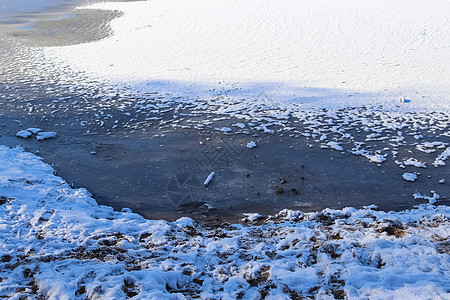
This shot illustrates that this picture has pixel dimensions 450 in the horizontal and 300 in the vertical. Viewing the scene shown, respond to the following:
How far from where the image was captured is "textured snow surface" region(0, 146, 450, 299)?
467cm

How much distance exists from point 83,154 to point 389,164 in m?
7.33

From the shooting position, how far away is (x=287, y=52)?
56.2 ft

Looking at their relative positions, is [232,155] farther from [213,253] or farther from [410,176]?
[410,176]

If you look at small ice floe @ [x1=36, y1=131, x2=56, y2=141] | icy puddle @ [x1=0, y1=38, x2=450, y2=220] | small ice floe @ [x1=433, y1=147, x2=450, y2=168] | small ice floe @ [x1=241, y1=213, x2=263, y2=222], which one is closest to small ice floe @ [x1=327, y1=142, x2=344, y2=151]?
icy puddle @ [x1=0, y1=38, x2=450, y2=220]

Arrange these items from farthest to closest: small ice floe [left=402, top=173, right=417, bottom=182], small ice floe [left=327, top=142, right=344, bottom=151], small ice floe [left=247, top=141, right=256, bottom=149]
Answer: small ice floe [left=247, top=141, right=256, bottom=149], small ice floe [left=327, top=142, right=344, bottom=151], small ice floe [left=402, top=173, right=417, bottom=182]

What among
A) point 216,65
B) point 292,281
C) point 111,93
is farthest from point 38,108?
point 292,281

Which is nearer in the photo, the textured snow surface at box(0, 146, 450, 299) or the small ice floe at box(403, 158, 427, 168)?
the textured snow surface at box(0, 146, 450, 299)

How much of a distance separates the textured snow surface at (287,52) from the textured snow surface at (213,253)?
21.0 ft

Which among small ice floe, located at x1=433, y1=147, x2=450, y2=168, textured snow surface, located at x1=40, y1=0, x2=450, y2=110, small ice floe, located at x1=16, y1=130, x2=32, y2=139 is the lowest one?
small ice floe, located at x1=433, y1=147, x2=450, y2=168

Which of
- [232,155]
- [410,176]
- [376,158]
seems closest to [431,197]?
[410,176]

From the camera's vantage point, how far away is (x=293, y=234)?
6125mm

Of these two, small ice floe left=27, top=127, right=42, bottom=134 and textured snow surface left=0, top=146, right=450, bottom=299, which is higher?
small ice floe left=27, top=127, right=42, bottom=134

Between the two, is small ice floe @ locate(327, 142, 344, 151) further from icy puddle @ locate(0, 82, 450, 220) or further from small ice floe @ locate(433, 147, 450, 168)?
small ice floe @ locate(433, 147, 450, 168)

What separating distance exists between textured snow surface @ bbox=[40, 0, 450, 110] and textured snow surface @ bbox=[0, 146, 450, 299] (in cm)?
641
